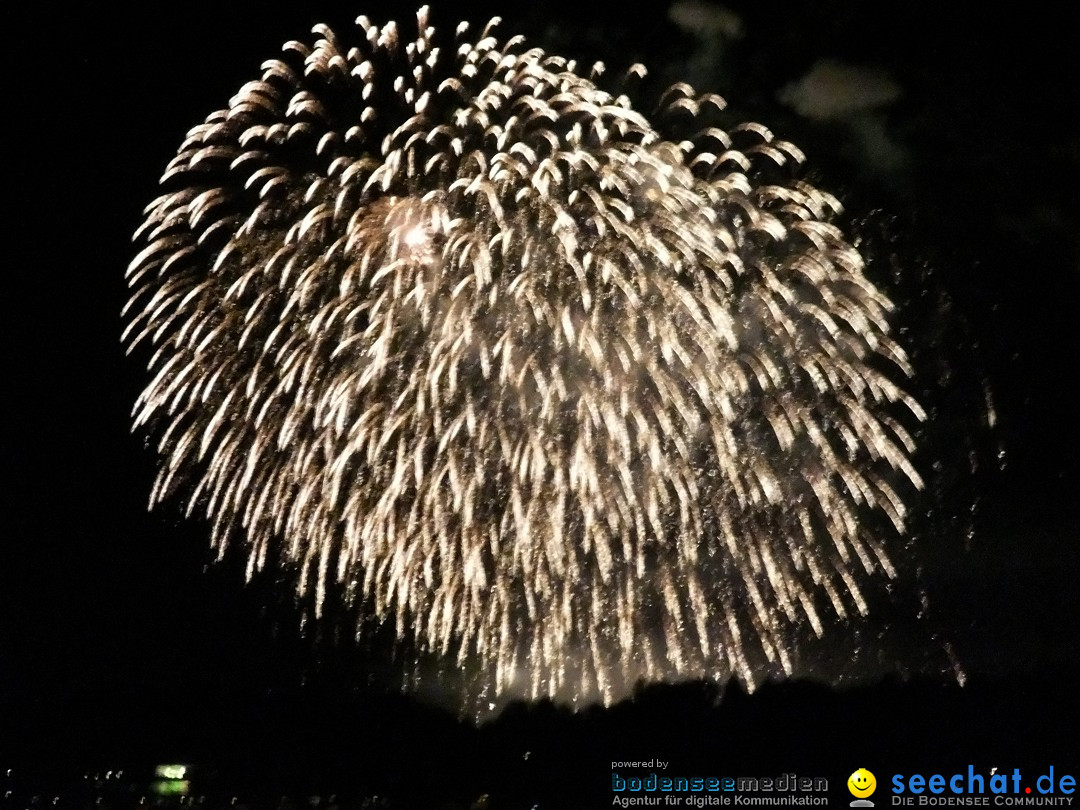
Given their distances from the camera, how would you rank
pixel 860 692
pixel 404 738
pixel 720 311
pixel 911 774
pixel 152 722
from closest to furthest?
pixel 720 311
pixel 911 774
pixel 860 692
pixel 404 738
pixel 152 722

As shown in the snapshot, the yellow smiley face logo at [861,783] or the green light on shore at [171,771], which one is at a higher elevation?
the green light on shore at [171,771]

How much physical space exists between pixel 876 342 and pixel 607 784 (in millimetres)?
9220

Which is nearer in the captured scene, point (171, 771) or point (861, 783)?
point (861, 783)

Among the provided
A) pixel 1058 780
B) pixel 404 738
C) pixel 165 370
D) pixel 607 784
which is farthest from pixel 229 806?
pixel 1058 780

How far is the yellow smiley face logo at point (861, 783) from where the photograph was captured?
48.9 ft

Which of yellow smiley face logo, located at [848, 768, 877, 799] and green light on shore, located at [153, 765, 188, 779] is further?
green light on shore, located at [153, 765, 188, 779]

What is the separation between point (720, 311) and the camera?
12102mm

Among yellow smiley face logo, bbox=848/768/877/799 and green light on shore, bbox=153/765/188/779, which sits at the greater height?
green light on shore, bbox=153/765/188/779

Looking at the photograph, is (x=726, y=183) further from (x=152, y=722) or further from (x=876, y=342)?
(x=152, y=722)

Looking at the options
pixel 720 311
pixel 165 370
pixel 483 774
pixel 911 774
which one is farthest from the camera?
pixel 483 774

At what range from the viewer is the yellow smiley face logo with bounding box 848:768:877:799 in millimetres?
14909

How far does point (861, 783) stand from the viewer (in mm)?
15188

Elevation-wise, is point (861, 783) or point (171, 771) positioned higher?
point (171, 771)

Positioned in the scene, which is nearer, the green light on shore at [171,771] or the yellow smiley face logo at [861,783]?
the yellow smiley face logo at [861,783]
